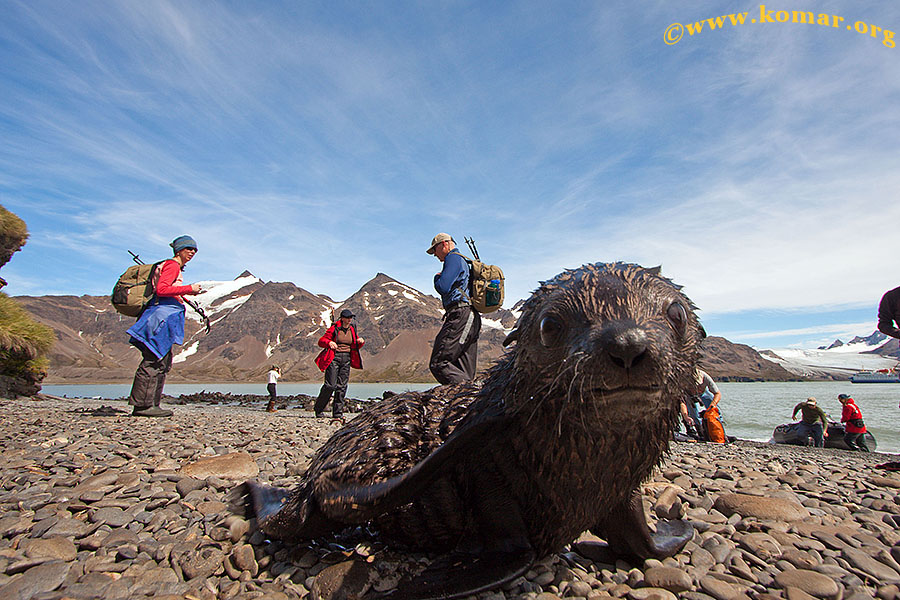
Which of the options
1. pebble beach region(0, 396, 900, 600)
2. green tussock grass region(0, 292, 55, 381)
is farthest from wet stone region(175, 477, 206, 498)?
green tussock grass region(0, 292, 55, 381)

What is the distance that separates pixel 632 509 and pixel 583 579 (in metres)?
0.47

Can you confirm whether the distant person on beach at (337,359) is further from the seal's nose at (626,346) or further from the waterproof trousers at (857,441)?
the waterproof trousers at (857,441)

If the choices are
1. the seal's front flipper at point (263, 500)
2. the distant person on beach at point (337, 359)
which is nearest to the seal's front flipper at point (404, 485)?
the seal's front flipper at point (263, 500)

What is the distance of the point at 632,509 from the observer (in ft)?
8.57

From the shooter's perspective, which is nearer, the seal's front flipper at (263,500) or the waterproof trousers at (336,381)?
the seal's front flipper at (263,500)

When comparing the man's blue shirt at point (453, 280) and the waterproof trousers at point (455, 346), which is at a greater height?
the man's blue shirt at point (453, 280)

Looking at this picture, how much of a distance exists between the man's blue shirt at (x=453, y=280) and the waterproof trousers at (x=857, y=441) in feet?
40.7

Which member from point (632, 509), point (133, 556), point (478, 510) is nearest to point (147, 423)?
point (133, 556)

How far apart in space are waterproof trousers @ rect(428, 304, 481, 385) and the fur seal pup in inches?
140

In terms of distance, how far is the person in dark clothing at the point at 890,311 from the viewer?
637cm

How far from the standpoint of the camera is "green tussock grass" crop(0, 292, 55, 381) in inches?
541

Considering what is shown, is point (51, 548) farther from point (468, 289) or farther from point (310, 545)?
point (468, 289)

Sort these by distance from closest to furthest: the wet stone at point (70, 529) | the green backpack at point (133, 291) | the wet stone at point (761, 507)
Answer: the wet stone at point (70, 529) → the wet stone at point (761, 507) → the green backpack at point (133, 291)

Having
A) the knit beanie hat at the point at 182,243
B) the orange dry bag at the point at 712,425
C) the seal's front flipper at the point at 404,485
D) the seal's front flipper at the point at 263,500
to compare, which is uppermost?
the knit beanie hat at the point at 182,243
